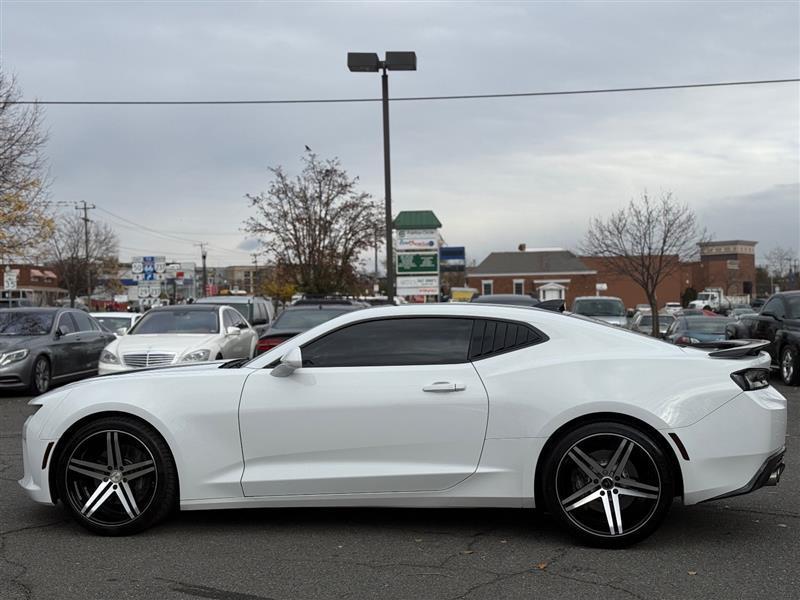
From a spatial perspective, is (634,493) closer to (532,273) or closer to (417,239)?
(417,239)

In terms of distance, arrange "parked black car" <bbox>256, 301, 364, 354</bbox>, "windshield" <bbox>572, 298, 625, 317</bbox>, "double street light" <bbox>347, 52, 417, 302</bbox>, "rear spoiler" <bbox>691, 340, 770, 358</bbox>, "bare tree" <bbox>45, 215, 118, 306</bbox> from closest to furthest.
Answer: "rear spoiler" <bbox>691, 340, 770, 358</bbox> → "parked black car" <bbox>256, 301, 364, 354</bbox> → "double street light" <bbox>347, 52, 417, 302</bbox> → "windshield" <bbox>572, 298, 625, 317</bbox> → "bare tree" <bbox>45, 215, 118, 306</bbox>

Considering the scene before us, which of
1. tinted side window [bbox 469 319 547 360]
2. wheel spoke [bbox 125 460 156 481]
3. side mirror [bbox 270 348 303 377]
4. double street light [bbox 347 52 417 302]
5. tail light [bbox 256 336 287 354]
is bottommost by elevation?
wheel spoke [bbox 125 460 156 481]

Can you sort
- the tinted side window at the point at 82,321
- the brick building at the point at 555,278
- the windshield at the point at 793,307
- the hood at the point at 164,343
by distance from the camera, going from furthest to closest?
the brick building at the point at 555,278 < the tinted side window at the point at 82,321 < the windshield at the point at 793,307 < the hood at the point at 164,343

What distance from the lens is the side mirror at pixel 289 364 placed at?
501 centimetres

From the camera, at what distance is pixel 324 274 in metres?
37.5

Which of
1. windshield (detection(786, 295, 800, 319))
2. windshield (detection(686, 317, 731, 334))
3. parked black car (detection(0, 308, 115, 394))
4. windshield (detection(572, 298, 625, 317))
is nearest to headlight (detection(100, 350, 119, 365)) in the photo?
parked black car (detection(0, 308, 115, 394))

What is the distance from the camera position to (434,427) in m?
4.96

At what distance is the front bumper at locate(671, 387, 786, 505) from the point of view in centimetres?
482

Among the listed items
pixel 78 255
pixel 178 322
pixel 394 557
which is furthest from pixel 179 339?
pixel 78 255

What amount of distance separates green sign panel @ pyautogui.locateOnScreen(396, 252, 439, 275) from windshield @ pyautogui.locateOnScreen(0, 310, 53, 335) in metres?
12.8

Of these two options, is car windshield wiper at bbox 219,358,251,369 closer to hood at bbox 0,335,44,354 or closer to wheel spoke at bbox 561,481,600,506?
wheel spoke at bbox 561,481,600,506

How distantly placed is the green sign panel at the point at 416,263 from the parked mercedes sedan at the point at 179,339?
438 inches

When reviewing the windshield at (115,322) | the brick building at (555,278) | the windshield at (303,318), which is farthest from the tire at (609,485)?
the brick building at (555,278)

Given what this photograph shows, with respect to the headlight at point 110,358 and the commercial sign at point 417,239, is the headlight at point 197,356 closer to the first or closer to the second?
the headlight at point 110,358
